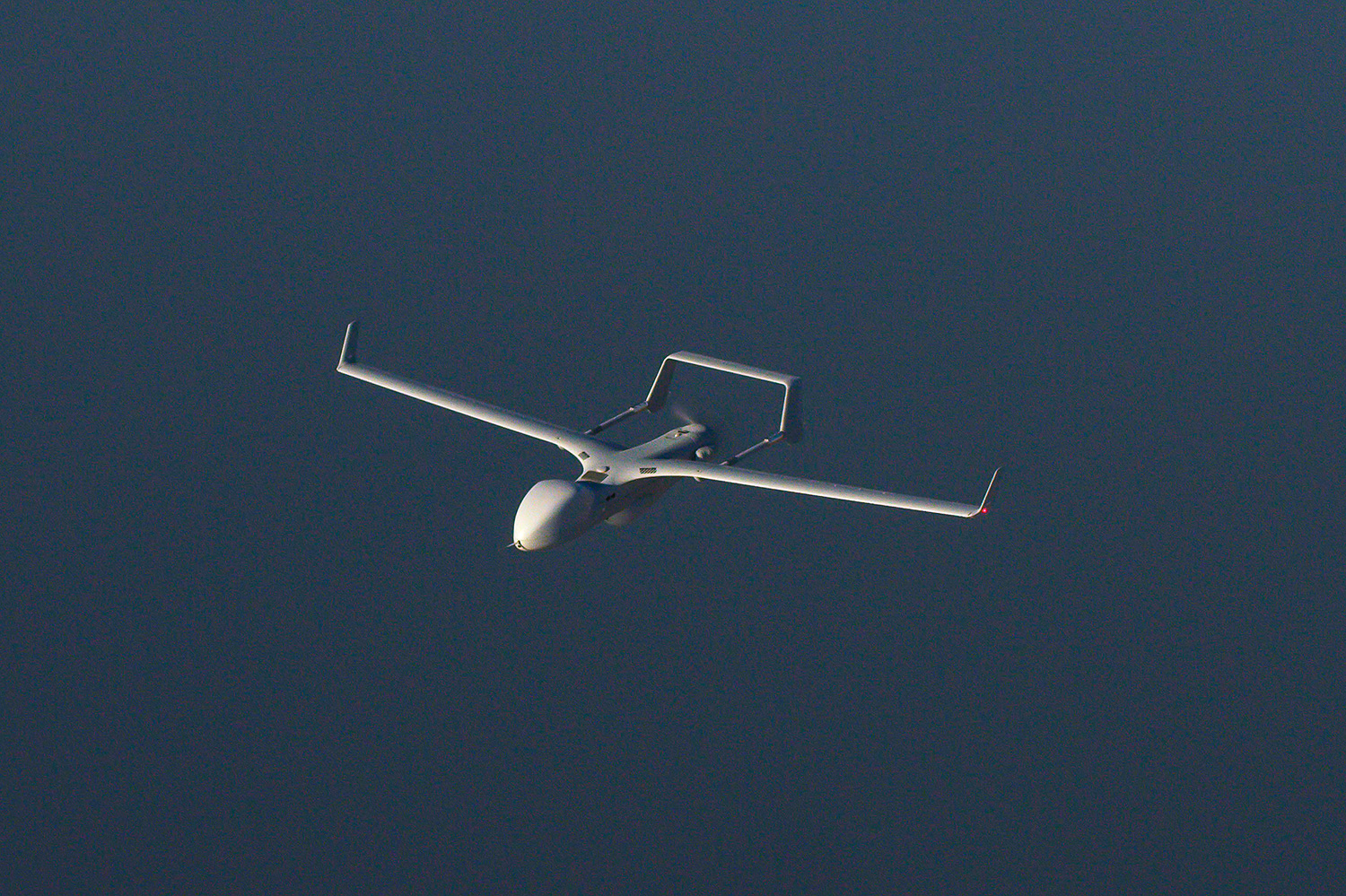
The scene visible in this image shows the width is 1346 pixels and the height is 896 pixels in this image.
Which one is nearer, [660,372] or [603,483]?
[603,483]

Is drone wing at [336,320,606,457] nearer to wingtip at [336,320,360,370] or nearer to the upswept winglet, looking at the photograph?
wingtip at [336,320,360,370]

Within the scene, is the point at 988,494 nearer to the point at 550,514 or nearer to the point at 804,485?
the point at 804,485

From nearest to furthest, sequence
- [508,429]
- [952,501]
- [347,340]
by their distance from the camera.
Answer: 1. [952,501]
2. [508,429]
3. [347,340]

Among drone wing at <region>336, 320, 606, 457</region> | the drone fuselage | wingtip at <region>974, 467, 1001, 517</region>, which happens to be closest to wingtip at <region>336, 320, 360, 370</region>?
drone wing at <region>336, 320, 606, 457</region>

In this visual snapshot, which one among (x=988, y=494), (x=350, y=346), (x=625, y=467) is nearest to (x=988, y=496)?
(x=988, y=494)

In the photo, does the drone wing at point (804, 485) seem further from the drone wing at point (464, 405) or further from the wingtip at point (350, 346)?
the wingtip at point (350, 346)

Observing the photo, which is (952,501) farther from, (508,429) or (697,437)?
(508,429)

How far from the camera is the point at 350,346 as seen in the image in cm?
6469

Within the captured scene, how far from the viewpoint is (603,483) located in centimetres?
5725

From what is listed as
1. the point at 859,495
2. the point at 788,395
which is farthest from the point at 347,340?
the point at 859,495

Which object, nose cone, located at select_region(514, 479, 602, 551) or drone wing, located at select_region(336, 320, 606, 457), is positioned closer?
nose cone, located at select_region(514, 479, 602, 551)

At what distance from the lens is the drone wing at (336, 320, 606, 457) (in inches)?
2344

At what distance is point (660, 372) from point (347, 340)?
1077cm

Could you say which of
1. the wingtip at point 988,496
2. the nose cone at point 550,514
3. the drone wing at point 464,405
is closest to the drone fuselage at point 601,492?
the nose cone at point 550,514
